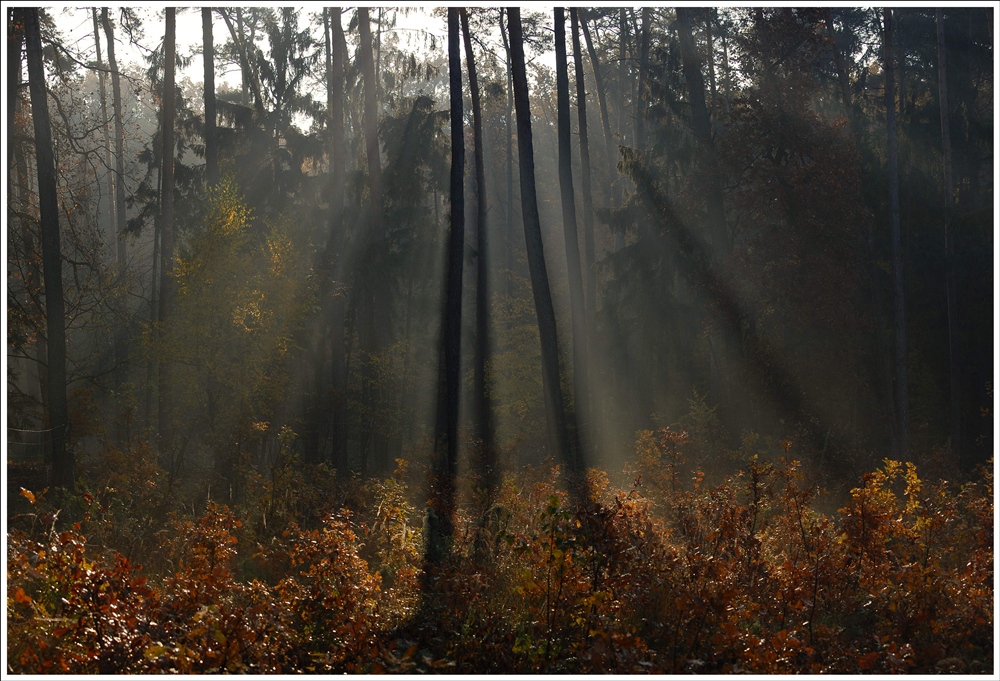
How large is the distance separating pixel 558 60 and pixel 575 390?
7.36 m

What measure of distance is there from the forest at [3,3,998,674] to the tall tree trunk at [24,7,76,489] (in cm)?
4

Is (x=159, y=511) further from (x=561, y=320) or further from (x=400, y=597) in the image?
(x=561, y=320)

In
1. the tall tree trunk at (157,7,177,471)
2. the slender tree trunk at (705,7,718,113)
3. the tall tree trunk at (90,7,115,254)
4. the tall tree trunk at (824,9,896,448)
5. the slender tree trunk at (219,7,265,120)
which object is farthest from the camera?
the slender tree trunk at (219,7,265,120)

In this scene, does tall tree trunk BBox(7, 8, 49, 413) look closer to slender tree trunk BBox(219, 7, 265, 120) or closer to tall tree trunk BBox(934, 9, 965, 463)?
slender tree trunk BBox(219, 7, 265, 120)

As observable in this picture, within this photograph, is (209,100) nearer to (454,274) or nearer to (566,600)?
(454,274)

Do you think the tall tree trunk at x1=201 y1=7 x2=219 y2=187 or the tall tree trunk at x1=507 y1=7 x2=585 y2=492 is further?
the tall tree trunk at x1=201 y1=7 x2=219 y2=187

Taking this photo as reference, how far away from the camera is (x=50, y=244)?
10414 millimetres

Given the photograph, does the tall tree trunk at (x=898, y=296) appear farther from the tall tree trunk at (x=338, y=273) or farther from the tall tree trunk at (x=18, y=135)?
the tall tree trunk at (x=18, y=135)

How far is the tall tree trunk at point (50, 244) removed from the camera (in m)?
10.3

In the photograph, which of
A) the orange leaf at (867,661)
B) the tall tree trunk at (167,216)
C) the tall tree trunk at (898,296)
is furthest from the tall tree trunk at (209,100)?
the orange leaf at (867,661)

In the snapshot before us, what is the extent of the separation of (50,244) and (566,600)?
8544 mm

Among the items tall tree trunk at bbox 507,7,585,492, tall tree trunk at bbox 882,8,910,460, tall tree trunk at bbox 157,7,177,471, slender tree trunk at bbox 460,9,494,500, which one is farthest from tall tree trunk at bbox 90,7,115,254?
tall tree trunk at bbox 882,8,910,460

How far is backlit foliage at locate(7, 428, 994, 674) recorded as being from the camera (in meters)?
4.79

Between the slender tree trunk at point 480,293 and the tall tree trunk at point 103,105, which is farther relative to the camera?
A: the slender tree trunk at point 480,293
